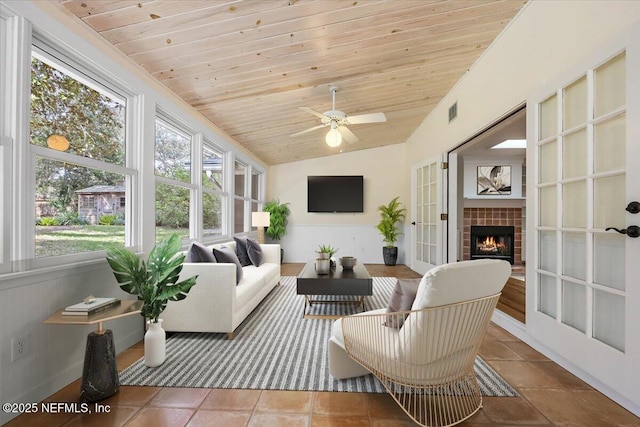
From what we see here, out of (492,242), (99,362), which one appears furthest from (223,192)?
(492,242)

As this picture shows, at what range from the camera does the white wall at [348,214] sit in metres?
7.16

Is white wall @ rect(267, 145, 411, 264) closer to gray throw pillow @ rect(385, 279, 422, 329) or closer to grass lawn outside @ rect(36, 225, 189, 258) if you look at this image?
grass lawn outside @ rect(36, 225, 189, 258)

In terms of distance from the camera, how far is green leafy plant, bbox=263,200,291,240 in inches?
275

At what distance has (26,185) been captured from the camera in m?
1.75

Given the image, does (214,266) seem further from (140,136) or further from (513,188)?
(513,188)

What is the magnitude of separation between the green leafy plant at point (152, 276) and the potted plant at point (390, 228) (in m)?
5.13

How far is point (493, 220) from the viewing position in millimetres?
6766

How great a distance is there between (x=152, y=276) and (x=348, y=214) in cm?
543

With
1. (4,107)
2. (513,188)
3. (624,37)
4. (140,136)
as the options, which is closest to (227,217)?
(140,136)

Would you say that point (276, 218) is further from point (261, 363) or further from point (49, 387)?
point (49, 387)

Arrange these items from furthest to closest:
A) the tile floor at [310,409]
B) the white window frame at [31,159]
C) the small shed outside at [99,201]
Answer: the small shed outside at [99,201] → the white window frame at [31,159] → the tile floor at [310,409]

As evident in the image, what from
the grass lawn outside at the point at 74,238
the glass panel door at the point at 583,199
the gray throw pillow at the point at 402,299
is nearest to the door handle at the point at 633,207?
the glass panel door at the point at 583,199

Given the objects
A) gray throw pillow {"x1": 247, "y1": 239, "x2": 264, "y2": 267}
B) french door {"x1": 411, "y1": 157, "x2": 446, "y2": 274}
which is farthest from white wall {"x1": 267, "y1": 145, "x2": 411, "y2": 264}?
gray throw pillow {"x1": 247, "y1": 239, "x2": 264, "y2": 267}

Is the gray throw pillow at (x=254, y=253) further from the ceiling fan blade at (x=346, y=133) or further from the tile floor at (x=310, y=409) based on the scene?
the tile floor at (x=310, y=409)
